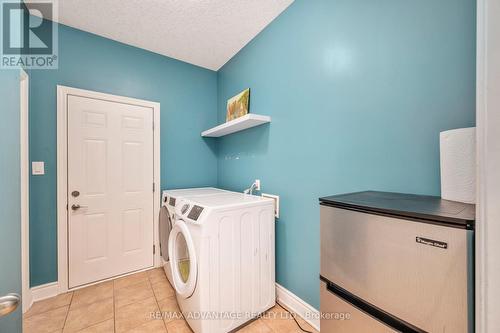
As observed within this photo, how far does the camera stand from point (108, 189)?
91.7 inches

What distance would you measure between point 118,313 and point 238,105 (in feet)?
7.94

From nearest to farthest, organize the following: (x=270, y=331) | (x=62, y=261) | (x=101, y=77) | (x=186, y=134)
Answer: (x=270, y=331) → (x=62, y=261) → (x=101, y=77) → (x=186, y=134)

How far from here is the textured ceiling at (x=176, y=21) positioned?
1.85 meters

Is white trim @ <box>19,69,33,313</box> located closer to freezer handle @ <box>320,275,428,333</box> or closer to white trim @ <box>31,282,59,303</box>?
white trim @ <box>31,282,59,303</box>

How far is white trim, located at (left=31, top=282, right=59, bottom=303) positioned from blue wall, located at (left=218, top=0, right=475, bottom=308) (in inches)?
89.4

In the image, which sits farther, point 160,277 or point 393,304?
point 160,277

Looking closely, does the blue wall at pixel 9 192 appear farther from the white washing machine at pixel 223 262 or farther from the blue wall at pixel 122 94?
the blue wall at pixel 122 94

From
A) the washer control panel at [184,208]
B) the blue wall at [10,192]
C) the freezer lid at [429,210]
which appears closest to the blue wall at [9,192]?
the blue wall at [10,192]

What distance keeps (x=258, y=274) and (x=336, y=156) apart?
117cm

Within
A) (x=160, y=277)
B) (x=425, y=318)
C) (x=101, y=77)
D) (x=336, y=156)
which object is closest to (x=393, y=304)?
(x=425, y=318)

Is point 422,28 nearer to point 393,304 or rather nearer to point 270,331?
point 393,304

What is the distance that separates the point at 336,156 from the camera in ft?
4.83

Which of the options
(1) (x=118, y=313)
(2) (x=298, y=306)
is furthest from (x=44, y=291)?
(2) (x=298, y=306)

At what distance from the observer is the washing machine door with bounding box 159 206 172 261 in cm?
230
